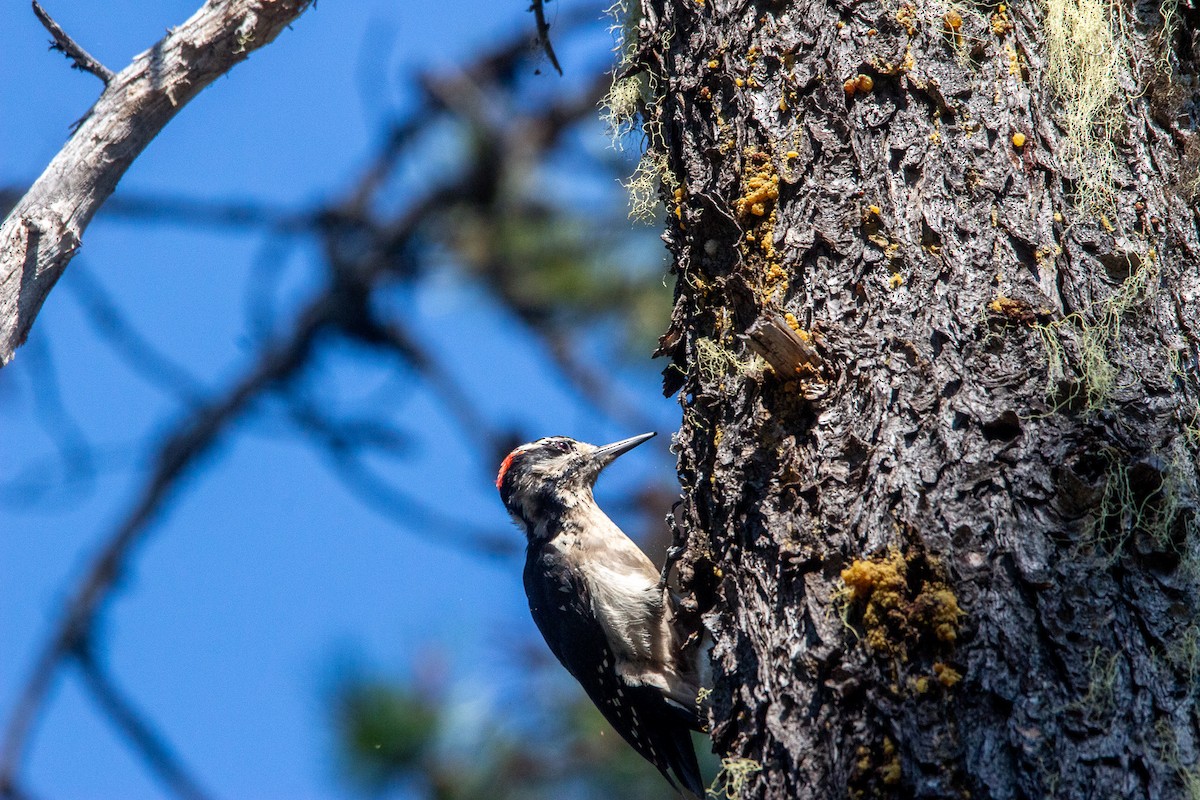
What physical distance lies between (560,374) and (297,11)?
Result: 3.74m

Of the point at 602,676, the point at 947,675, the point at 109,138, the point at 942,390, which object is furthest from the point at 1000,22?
the point at 602,676

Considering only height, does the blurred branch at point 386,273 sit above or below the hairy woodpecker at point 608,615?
above

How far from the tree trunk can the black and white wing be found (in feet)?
4.47

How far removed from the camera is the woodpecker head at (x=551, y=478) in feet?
14.6

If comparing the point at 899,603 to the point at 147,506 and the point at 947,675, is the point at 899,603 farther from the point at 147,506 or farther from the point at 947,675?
the point at 147,506

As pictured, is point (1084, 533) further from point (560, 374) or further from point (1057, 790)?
point (560, 374)

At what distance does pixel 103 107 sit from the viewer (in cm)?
269

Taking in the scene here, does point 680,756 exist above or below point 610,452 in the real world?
below

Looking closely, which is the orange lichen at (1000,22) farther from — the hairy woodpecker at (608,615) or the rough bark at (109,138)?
the hairy woodpecker at (608,615)

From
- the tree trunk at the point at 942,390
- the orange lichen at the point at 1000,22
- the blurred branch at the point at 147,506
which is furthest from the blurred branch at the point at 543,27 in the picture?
the blurred branch at the point at 147,506

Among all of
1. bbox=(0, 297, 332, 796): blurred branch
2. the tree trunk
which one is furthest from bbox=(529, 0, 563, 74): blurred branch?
bbox=(0, 297, 332, 796): blurred branch

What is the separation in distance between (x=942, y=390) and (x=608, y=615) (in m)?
2.10

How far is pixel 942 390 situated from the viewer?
215cm

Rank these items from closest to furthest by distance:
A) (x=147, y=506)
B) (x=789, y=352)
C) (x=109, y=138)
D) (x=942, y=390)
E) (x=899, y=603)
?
(x=899, y=603) → (x=942, y=390) → (x=789, y=352) → (x=109, y=138) → (x=147, y=506)
